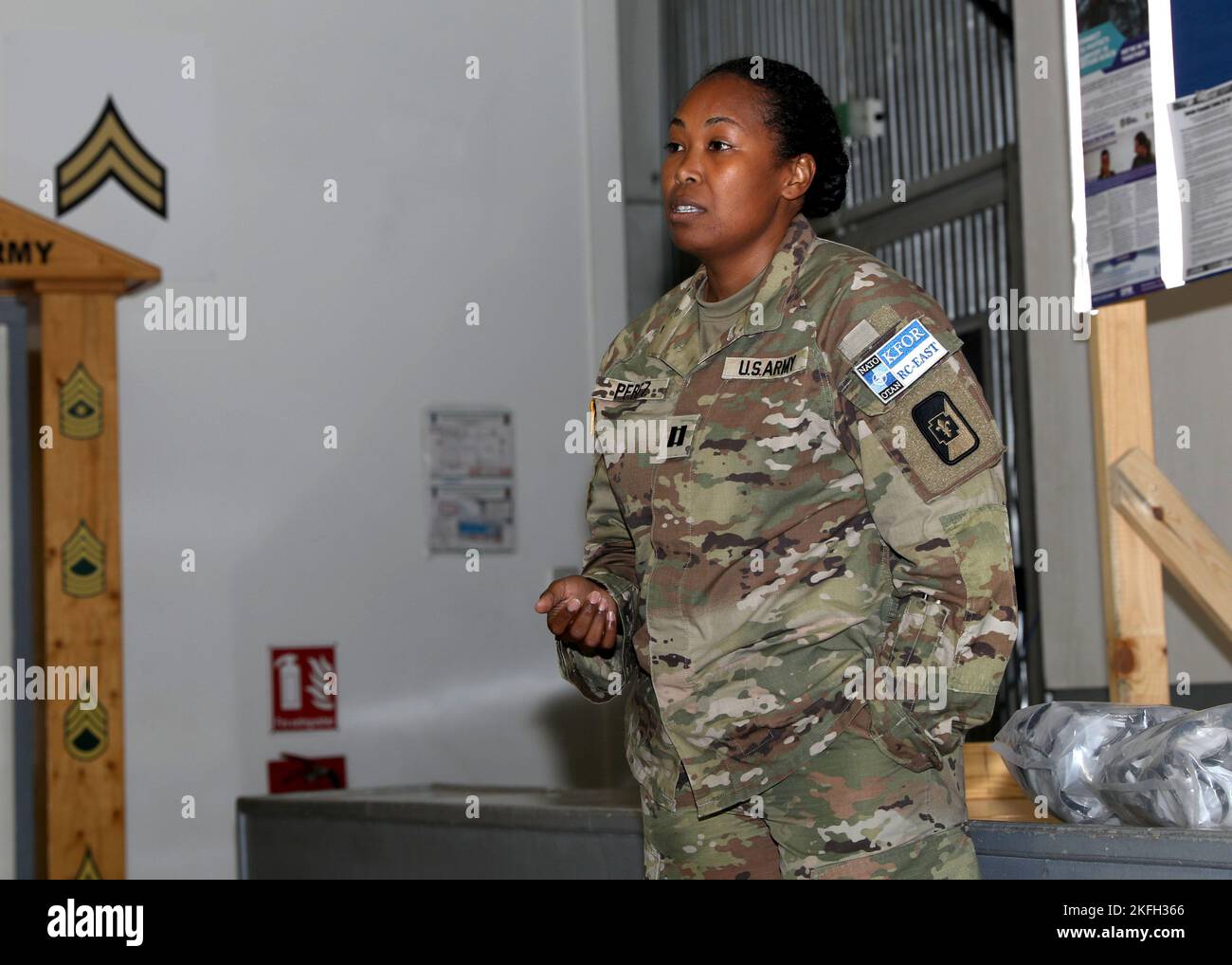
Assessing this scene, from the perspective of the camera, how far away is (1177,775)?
184cm

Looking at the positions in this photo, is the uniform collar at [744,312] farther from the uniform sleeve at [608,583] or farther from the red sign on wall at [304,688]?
the red sign on wall at [304,688]

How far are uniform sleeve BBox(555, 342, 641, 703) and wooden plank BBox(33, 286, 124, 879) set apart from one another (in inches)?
104

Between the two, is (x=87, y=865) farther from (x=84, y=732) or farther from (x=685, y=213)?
(x=685, y=213)

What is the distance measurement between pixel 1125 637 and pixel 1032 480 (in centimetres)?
133

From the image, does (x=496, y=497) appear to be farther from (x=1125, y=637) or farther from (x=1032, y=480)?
(x=1125, y=637)

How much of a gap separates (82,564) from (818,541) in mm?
3026

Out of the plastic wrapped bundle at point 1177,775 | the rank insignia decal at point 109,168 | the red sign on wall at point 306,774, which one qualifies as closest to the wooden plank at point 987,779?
the plastic wrapped bundle at point 1177,775

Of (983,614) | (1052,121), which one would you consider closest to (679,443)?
(983,614)

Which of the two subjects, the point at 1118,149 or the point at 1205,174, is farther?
Result: the point at 1118,149

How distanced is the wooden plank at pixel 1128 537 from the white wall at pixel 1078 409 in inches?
20.4

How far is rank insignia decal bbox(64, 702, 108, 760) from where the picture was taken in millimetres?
4164

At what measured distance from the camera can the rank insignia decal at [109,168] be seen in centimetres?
447

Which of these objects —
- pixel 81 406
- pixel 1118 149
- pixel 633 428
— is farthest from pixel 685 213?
pixel 81 406
